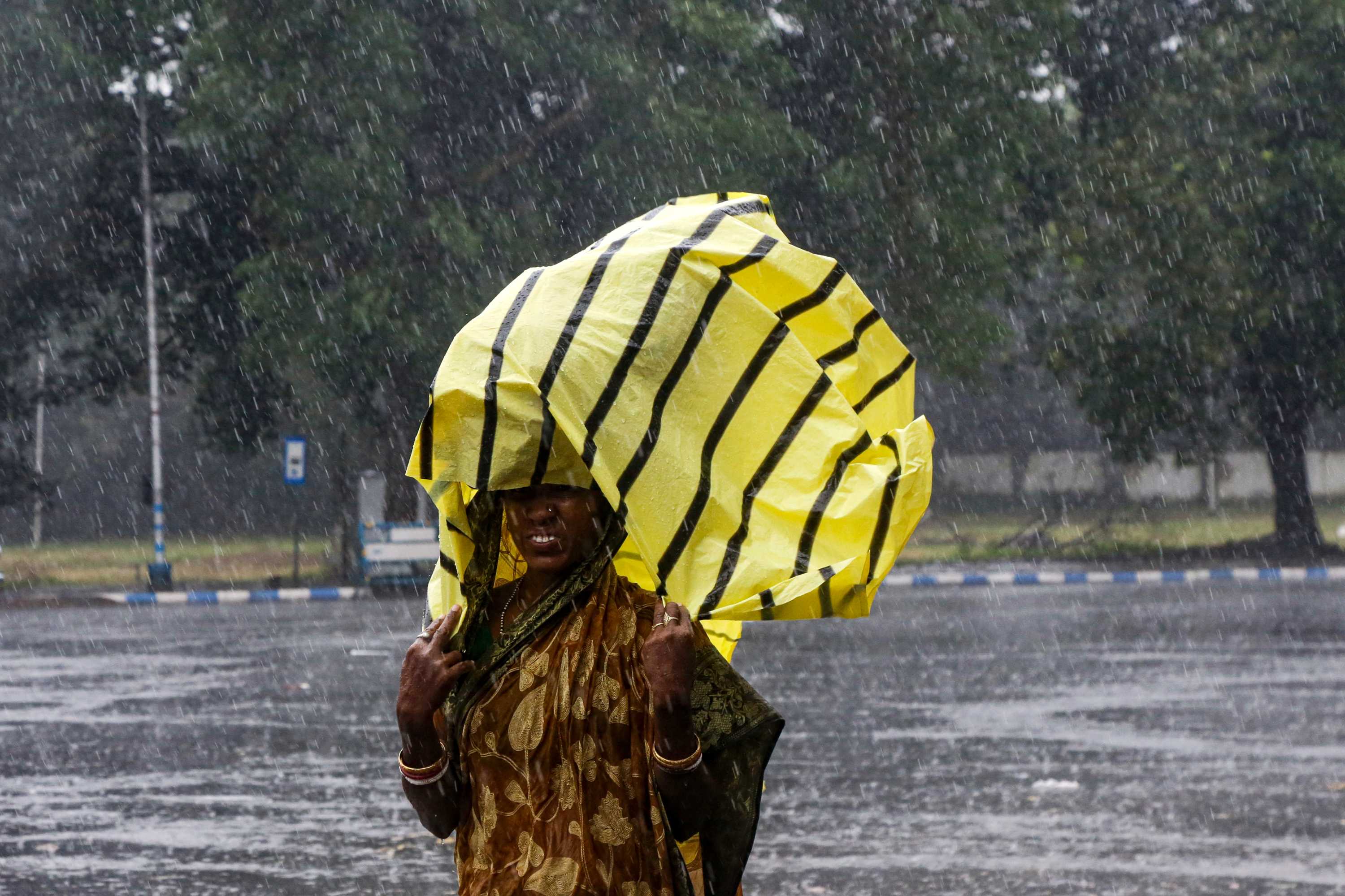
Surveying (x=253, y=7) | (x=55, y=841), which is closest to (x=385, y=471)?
(x=253, y=7)

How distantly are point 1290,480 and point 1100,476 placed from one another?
1998 cm

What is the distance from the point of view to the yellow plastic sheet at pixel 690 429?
2.57 metres

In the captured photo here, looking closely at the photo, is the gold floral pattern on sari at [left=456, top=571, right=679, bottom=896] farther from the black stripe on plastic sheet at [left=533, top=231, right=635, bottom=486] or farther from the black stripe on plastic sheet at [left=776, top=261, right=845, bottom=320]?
the black stripe on plastic sheet at [left=776, top=261, right=845, bottom=320]

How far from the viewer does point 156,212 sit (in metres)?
28.1

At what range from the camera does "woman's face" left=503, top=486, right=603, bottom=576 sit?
2727 millimetres

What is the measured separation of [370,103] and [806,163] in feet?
Answer: 23.3

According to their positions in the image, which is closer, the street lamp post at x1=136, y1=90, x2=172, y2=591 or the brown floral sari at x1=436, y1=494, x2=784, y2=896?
the brown floral sari at x1=436, y1=494, x2=784, y2=896

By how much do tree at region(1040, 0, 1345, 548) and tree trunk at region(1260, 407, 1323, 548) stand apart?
0.07 metres

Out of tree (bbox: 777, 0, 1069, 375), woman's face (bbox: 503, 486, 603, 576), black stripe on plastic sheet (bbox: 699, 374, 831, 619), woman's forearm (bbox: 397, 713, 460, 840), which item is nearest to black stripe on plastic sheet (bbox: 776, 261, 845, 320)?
black stripe on plastic sheet (bbox: 699, 374, 831, 619)

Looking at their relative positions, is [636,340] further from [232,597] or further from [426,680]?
[232,597]

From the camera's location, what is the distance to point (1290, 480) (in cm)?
3253

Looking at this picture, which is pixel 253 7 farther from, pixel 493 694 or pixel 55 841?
pixel 493 694

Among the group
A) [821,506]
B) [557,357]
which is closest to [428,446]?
[557,357]

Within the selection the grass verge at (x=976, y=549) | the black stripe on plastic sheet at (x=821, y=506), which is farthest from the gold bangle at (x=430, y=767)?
the grass verge at (x=976, y=549)
